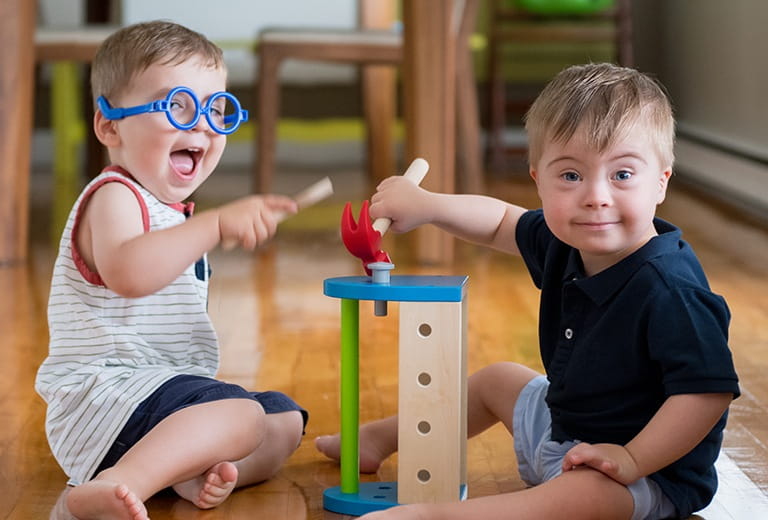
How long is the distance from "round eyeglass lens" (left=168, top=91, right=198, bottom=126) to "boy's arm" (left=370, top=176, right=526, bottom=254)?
20cm

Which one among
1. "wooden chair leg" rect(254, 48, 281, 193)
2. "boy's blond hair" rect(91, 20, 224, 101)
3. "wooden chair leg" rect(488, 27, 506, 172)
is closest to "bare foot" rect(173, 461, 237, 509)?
"boy's blond hair" rect(91, 20, 224, 101)

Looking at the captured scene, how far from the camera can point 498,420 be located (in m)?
1.19

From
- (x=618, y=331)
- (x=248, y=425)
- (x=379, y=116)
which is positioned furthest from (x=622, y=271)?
(x=379, y=116)

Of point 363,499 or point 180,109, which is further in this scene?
point 180,109

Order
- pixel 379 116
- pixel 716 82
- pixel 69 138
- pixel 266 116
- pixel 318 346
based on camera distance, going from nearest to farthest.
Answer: pixel 318 346, pixel 266 116, pixel 379 116, pixel 716 82, pixel 69 138

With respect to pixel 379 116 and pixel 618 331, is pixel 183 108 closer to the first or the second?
pixel 618 331

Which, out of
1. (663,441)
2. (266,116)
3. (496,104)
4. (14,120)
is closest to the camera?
(663,441)

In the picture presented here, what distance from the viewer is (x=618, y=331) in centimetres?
98

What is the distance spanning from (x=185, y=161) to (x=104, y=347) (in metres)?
0.20

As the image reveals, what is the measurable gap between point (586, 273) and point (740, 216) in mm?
2011

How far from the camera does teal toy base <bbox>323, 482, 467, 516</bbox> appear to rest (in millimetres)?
1021

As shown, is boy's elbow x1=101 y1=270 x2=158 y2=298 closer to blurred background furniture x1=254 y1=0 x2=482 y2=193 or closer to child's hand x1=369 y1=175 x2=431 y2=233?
child's hand x1=369 y1=175 x2=431 y2=233

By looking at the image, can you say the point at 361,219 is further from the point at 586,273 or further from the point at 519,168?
the point at 519,168

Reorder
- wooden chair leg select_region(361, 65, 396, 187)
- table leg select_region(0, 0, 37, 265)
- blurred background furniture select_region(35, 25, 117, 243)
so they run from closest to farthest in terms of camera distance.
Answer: table leg select_region(0, 0, 37, 265) → blurred background furniture select_region(35, 25, 117, 243) → wooden chair leg select_region(361, 65, 396, 187)
